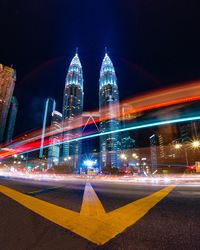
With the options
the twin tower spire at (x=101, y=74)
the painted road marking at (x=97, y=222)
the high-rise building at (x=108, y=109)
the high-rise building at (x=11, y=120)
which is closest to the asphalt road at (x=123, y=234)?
the painted road marking at (x=97, y=222)

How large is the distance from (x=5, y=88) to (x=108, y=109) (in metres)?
76.0

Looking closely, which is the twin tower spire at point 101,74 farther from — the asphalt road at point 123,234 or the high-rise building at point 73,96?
the asphalt road at point 123,234

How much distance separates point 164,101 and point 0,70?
389 ft

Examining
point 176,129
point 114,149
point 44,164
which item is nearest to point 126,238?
point 176,129

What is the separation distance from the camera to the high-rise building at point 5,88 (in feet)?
324

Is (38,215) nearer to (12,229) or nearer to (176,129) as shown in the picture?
(12,229)

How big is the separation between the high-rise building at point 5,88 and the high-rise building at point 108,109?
66520 mm

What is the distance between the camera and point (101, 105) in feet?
428

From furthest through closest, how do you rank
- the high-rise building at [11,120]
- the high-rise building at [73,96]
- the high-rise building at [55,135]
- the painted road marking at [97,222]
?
1. the high-rise building at [55,135]
2. the high-rise building at [73,96]
3. the high-rise building at [11,120]
4. the painted road marking at [97,222]

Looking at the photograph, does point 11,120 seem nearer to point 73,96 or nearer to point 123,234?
point 73,96

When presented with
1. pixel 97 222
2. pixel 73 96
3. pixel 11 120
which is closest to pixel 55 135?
pixel 11 120

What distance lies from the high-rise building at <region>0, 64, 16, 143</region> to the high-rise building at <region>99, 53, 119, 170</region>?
2619 inches

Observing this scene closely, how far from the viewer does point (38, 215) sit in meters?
3.24

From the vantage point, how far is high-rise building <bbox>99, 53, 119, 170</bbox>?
114875mm
